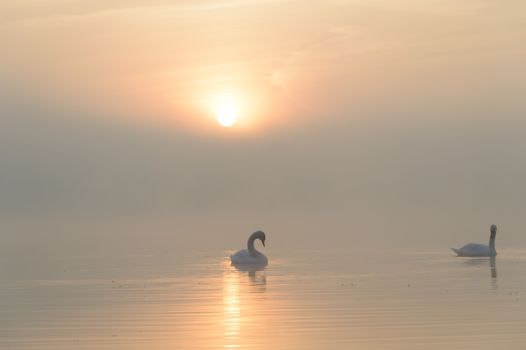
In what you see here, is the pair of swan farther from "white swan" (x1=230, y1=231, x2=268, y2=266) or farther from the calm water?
the calm water

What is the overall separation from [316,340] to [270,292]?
7.61 metres

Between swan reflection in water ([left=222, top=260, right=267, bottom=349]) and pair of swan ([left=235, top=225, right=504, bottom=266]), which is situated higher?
pair of swan ([left=235, top=225, right=504, bottom=266])

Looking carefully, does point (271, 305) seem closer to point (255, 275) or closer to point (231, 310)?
point (231, 310)

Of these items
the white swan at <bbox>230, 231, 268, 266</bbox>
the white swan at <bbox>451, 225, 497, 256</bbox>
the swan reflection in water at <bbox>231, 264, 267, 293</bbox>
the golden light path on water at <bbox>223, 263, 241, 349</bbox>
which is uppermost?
the white swan at <bbox>451, 225, 497, 256</bbox>

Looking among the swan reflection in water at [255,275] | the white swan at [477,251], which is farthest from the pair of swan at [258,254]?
the swan reflection in water at [255,275]

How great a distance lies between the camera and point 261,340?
717 inches

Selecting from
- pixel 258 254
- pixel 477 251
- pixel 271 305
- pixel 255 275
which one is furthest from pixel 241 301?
pixel 477 251

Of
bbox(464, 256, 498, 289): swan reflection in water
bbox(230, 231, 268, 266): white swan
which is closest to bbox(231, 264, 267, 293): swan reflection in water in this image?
bbox(230, 231, 268, 266): white swan

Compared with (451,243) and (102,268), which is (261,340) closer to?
(102,268)

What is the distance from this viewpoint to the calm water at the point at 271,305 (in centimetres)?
1845

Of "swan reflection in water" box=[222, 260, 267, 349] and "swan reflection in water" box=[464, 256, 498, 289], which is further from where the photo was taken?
"swan reflection in water" box=[464, 256, 498, 289]

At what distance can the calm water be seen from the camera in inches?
727

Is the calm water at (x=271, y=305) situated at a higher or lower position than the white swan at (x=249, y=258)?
lower

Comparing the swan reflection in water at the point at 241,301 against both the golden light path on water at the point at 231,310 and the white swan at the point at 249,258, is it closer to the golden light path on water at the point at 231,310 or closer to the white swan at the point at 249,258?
the golden light path on water at the point at 231,310
